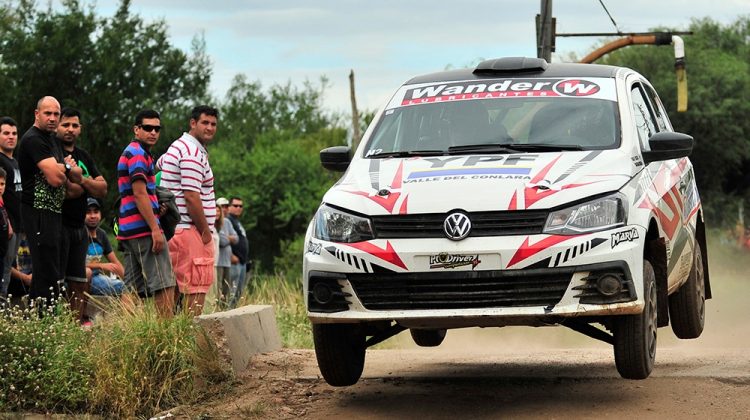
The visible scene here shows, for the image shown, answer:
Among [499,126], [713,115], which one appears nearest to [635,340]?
[499,126]

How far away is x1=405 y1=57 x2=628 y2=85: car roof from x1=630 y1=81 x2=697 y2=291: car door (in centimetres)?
30

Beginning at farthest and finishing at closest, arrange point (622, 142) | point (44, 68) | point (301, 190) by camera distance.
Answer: point (301, 190), point (44, 68), point (622, 142)

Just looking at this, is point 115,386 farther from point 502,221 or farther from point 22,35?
point 22,35

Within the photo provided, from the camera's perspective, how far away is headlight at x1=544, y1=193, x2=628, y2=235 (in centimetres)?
717

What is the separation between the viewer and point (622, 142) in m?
8.05

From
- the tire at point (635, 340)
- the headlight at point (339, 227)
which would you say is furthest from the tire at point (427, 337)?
the tire at point (635, 340)

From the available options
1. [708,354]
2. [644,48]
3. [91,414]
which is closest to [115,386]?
[91,414]

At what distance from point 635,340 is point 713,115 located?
143 feet

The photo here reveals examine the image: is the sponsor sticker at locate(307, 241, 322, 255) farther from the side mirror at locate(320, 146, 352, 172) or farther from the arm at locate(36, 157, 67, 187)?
the arm at locate(36, 157, 67, 187)

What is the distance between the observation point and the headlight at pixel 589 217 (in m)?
7.17

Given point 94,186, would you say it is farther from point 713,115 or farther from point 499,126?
point 713,115

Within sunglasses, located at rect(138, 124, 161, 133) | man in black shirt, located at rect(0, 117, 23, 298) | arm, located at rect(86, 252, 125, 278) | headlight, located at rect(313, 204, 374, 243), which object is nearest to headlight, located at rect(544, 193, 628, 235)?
headlight, located at rect(313, 204, 374, 243)

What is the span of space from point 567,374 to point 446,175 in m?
2.06

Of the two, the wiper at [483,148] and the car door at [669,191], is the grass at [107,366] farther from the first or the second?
the car door at [669,191]
